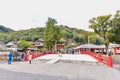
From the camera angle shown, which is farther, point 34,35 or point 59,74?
point 34,35

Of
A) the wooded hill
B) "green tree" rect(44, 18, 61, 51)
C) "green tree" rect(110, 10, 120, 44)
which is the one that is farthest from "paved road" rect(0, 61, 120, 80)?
the wooded hill

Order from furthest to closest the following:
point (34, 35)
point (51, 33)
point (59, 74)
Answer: point (34, 35)
point (51, 33)
point (59, 74)

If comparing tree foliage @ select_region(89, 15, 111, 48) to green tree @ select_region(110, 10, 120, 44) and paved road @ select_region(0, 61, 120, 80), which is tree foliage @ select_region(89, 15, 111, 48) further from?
paved road @ select_region(0, 61, 120, 80)

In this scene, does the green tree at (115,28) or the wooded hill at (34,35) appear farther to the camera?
the wooded hill at (34,35)

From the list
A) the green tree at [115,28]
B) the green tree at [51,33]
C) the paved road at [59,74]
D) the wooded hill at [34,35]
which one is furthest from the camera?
the wooded hill at [34,35]

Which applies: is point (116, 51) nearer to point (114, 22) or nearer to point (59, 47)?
point (114, 22)

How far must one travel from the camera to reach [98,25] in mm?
58969

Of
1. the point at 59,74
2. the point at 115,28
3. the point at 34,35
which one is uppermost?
the point at 34,35

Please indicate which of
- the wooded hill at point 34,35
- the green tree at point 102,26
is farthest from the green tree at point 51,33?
the wooded hill at point 34,35

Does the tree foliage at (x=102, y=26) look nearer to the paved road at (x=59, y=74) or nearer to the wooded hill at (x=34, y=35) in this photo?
the paved road at (x=59, y=74)

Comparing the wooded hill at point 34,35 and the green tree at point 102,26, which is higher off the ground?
the wooded hill at point 34,35

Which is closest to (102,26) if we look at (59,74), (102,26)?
(102,26)

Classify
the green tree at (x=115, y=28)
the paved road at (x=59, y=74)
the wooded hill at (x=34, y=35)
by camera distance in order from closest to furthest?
the paved road at (x=59, y=74) → the green tree at (x=115, y=28) → the wooded hill at (x=34, y=35)

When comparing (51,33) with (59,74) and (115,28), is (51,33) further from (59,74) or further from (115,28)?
(59,74)
